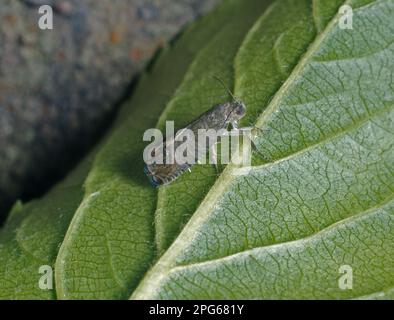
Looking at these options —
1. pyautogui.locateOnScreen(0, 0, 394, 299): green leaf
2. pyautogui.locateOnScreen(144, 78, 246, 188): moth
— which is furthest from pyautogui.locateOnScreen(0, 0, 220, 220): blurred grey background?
pyautogui.locateOnScreen(144, 78, 246, 188): moth

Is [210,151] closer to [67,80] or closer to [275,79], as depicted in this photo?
[275,79]

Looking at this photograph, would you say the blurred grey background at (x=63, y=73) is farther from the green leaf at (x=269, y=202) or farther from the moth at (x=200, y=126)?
the moth at (x=200, y=126)

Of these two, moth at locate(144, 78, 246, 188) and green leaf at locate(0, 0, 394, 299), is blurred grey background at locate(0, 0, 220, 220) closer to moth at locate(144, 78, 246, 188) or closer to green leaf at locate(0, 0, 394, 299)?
green leaf at locate(0, 0, 394, 299)

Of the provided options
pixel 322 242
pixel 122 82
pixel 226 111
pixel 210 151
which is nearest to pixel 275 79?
pixel 226 111
